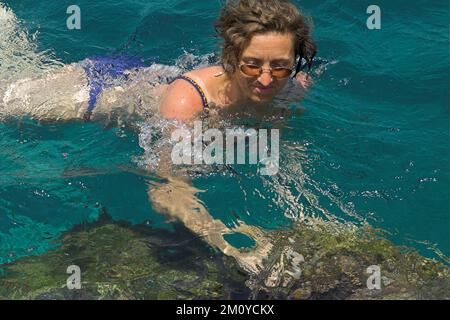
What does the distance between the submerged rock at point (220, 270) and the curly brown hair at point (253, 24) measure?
4.20ft

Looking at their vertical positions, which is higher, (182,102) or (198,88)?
(198,88)

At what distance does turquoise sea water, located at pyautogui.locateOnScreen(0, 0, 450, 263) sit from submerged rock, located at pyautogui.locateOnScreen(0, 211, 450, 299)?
0.21 m

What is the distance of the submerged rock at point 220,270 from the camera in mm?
3590

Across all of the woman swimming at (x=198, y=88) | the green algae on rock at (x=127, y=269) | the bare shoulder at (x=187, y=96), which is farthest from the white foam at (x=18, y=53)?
the green algae on rock at (x=127, y=269)

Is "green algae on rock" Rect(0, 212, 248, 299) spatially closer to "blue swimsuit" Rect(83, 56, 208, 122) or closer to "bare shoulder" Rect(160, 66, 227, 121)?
"bare shoulder" Rect(160, 66, 227, 121)

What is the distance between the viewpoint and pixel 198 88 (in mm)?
4402

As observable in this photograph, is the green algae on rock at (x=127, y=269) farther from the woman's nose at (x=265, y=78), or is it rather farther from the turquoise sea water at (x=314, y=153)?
the woman's nose at (x=265, y=78)

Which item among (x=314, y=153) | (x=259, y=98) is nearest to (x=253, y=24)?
(x=259, y=98)

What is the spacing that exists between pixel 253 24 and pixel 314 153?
1325mm

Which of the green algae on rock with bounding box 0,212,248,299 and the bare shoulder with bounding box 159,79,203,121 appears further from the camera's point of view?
the bare shoulder with bounding box 159,79,203,121

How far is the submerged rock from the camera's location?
359 cm

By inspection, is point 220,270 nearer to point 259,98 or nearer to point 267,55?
point 259,98

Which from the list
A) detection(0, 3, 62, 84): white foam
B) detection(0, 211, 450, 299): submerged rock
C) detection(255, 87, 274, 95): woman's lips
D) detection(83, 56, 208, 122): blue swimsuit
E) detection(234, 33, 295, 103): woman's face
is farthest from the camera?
detection(0, 3, 62, 84): white foam

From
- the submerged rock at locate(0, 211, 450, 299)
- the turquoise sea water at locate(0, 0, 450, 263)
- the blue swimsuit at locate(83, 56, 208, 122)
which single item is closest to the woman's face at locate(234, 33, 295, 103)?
the turquoise sea water at locate(0, 0, 450, 263)
